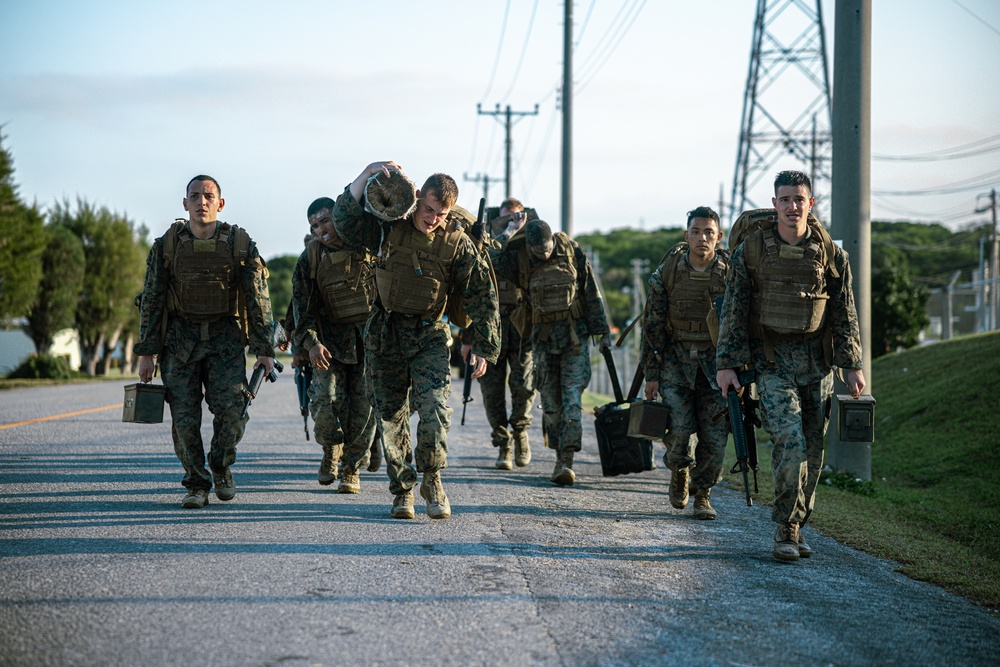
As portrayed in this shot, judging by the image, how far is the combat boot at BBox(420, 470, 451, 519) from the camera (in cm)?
705

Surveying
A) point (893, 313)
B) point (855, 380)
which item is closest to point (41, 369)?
point (893, 313)

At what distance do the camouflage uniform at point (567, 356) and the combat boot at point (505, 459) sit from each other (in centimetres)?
67

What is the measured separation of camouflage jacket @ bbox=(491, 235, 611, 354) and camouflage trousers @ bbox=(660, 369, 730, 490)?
1.40 meters

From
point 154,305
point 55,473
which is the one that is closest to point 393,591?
point 154,305

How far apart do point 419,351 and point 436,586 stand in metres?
2.31

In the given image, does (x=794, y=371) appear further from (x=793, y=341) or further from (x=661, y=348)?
(x=661, y=348)

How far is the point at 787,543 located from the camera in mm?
6117

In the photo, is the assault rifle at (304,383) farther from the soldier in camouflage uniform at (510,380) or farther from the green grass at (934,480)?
the green grass at (934,480)

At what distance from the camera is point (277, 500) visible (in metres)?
7.77

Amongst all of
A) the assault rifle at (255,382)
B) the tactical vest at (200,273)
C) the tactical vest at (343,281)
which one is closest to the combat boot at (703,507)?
the tactical vest at (343,281)

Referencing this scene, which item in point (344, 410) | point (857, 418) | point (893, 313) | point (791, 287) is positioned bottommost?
point (344, 410)

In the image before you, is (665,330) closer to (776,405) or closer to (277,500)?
(776,405)

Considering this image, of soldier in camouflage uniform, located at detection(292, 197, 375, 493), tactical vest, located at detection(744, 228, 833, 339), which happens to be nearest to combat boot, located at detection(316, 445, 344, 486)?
soldier in camouflage uniform, located at detection(292, 197, 375, 493)

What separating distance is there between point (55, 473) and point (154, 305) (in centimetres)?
241
